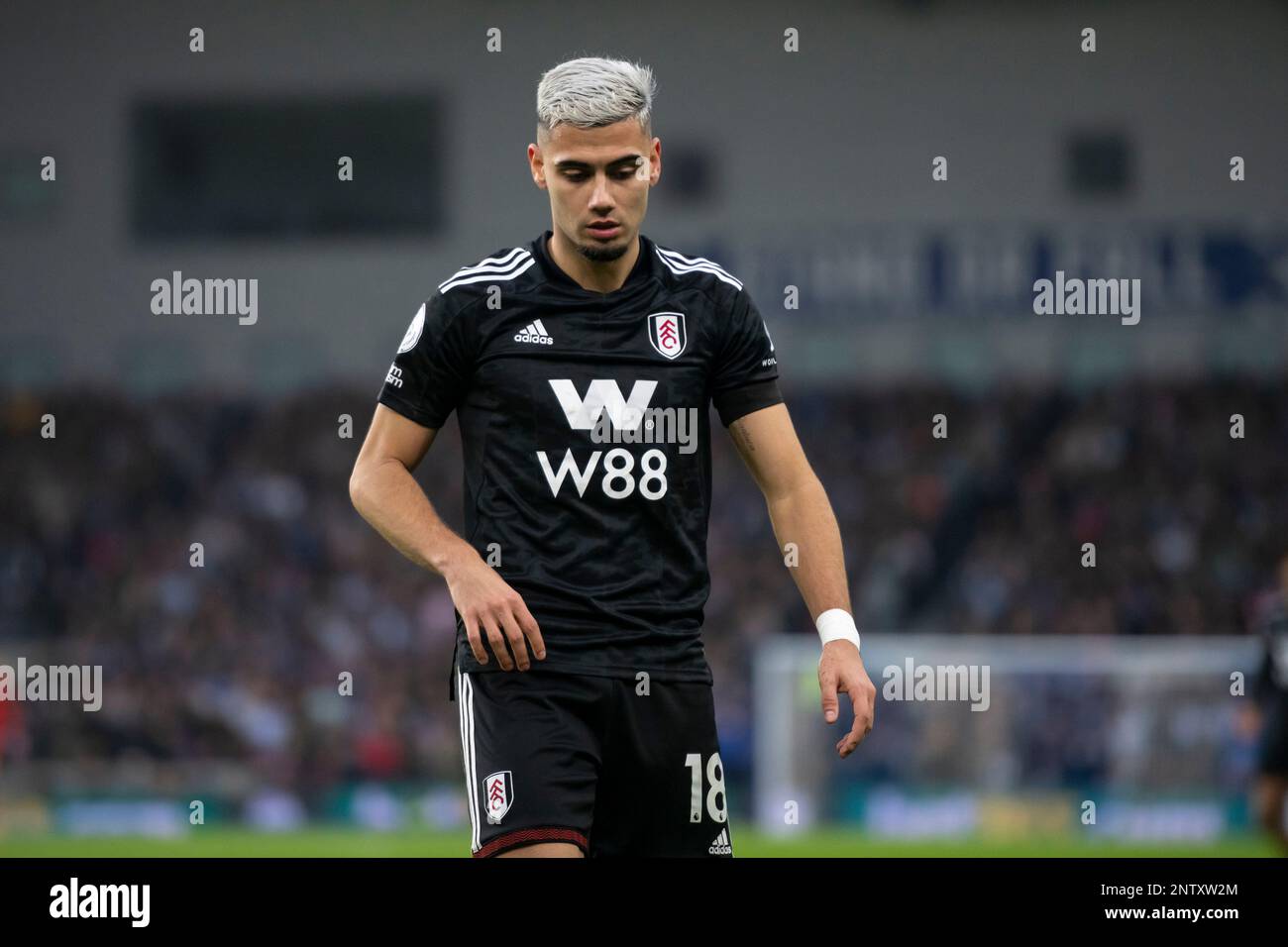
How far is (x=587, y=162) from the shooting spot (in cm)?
390

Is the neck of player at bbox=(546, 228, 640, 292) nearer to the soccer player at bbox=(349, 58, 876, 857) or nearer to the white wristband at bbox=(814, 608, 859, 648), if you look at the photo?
the soccer player at bbox=(349, 58, 876, 857)

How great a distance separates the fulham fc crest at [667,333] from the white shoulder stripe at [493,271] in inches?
12.4

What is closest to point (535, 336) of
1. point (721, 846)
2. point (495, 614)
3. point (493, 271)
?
point (493, 271)

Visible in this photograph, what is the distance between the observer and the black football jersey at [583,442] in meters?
3.93

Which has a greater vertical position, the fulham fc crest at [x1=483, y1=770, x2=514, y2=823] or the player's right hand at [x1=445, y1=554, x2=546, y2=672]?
the player's right hand at [x1=445, y1=554, x2=546, y2=672]

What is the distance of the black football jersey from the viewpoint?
3926mm

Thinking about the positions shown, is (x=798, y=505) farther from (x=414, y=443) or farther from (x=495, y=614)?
(x=414, y=443)

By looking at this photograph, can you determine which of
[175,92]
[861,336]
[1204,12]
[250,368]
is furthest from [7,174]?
[1204,12]

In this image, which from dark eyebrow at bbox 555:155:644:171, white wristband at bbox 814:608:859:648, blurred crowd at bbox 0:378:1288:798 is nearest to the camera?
dark eyebrow at bbox 555:155:644:171

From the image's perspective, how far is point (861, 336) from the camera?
2203 cm

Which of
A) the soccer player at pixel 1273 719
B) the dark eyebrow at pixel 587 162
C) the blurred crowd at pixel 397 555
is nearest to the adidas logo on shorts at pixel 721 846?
the dark eyebrow at pixel 587 162

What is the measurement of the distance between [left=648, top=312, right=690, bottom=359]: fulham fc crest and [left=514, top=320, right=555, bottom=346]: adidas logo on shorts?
0.22 meters

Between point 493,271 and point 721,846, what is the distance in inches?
52.7

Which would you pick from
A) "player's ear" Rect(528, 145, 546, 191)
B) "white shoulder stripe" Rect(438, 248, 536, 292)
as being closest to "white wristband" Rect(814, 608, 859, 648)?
"white shoulder stripe" Rect(438, 248, 536, 292)
